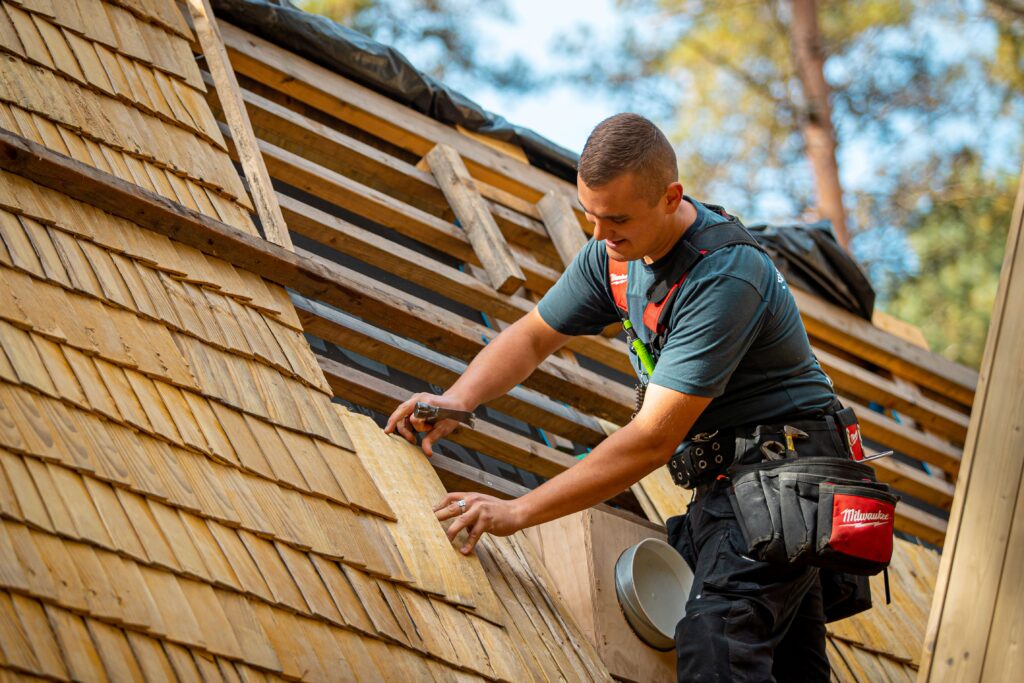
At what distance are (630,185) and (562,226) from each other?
6.69 feet

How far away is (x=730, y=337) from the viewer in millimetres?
2613

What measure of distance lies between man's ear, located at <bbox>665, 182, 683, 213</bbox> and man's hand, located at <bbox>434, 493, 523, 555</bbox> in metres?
0.78

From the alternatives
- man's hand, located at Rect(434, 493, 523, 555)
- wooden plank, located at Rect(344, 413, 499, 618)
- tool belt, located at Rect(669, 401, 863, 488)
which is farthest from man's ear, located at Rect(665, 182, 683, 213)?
wooden plank, located at Rect(344, 413, 499, 618)

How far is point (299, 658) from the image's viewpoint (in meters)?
2.18

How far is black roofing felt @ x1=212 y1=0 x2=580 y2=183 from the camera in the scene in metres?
4.59

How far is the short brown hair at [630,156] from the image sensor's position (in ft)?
8.71

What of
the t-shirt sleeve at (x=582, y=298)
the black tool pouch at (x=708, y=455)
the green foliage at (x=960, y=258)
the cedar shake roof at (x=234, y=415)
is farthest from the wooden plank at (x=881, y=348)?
the green foliage at (x=960, y=258)

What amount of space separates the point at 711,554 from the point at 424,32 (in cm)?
1447

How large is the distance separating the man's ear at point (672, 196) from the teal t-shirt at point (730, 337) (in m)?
0.08

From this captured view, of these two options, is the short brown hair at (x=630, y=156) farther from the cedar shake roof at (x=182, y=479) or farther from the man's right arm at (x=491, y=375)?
the cedar shake roof at (x=182, y=479)

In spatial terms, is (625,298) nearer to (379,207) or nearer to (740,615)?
(740,615)

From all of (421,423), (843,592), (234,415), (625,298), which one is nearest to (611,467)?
(625,298)

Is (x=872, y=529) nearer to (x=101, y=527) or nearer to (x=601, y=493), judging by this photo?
(x=601, y=493)

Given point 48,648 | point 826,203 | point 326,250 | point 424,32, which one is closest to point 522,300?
point 326,250
